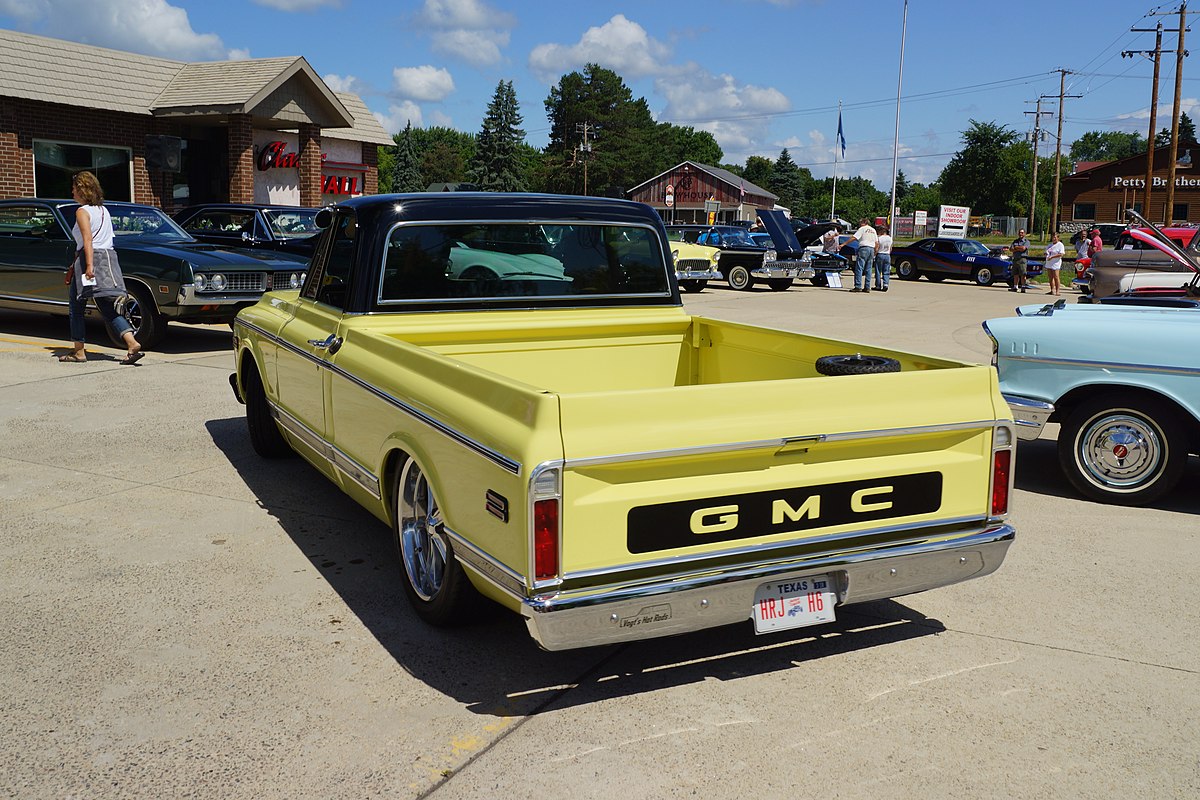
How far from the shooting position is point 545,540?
10.9 ft

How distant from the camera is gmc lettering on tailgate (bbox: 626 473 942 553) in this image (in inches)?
137

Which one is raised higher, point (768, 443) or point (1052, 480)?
point (768, 443)

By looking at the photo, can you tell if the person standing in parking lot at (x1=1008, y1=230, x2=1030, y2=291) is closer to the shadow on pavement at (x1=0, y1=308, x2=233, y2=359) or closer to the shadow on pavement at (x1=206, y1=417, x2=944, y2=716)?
the shadow on pavement at (x1=0, y1=308, x2=233, y2=359)

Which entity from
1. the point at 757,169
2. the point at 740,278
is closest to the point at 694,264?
the point at 740,278

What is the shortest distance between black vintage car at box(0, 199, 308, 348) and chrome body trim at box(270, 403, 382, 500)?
225 inches

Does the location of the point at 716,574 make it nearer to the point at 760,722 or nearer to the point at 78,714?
the point at 760,722

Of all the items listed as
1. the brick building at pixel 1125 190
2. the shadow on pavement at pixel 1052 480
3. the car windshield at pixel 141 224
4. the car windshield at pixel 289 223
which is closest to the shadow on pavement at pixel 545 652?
the shadow on pavement at pixel 1052 480

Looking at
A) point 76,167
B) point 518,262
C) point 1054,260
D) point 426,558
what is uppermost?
point 76,167

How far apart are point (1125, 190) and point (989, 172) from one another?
577 inches

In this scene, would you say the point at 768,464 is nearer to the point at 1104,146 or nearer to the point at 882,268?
the point at 882,268

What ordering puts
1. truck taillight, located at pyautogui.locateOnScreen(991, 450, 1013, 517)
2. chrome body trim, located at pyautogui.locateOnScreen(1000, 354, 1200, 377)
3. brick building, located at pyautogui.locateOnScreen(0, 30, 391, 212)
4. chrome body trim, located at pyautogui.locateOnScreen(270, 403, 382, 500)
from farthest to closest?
brick building, located at pyautogui.locateOnScreen(0, 30, 391, 212), chrome body trim, located at pyautogui.locateOnScreen(1000, 354, 1200, 377), chrome body trim, located at pyautogui.locateOnScreen(270, 403, 382, 500), truck taillight, located at pyautogui.locateOnScreen(991, 450, 1013, 517)

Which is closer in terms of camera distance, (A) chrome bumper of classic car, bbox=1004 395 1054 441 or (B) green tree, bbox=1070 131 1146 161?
(A) chrome bumper of classic car, bbox=1004 395 1054 441

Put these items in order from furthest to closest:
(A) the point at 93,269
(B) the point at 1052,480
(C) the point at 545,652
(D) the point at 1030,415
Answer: (A) the point at 93,269 → (B) the point at 1052,480 → (D) the point at 1030,415 → (C) the point at 545,652

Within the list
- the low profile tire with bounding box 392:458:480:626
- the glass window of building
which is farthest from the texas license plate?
the glass window of building
